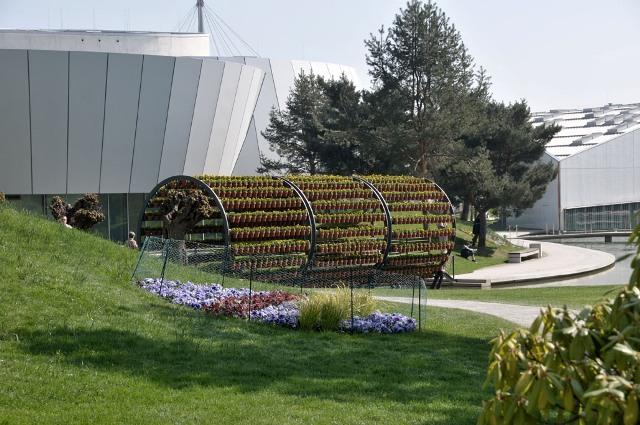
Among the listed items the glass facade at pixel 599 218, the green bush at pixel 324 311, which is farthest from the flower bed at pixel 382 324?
the glass facade at pixel 599 218

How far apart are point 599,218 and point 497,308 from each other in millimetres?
56125

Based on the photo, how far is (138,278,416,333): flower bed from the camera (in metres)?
13.4

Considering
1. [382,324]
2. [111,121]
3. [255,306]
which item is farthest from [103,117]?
[382,324]

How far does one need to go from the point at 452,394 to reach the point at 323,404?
1.61 metres

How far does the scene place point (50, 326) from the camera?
10.9 metres

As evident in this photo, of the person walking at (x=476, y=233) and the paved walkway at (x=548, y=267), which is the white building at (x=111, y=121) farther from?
the person walking at (x=476, y=233)

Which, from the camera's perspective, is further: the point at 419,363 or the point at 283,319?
the point at 283,319

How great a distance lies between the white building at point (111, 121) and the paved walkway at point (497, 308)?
18662 mm

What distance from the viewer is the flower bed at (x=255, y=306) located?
13367 millimetres

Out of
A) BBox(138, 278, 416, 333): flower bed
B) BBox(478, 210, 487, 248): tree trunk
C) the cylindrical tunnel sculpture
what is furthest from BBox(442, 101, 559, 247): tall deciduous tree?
BBox(138, 278, 416, 333): flower bed

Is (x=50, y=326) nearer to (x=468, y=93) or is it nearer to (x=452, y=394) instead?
(x=452, y=394)

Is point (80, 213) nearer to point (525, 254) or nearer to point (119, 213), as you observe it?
point (119, 213)

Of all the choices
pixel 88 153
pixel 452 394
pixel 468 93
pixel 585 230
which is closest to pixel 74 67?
pixel 88 153

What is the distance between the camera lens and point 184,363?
10.2 m
